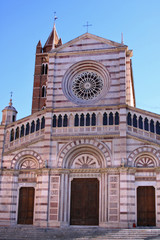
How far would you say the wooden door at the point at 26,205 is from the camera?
26.9 m

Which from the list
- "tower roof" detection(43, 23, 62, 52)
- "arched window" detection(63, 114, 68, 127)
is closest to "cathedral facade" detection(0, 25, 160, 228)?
"arched window" detection(63, 114, 68, 127)

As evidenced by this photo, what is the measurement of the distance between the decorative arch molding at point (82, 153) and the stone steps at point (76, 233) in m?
4.89

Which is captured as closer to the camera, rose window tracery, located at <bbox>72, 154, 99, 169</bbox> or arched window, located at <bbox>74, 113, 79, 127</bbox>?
rose window tracery, located at <bbox>72, 154, 99, 169</bbox>

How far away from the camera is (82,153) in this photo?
2769 cm

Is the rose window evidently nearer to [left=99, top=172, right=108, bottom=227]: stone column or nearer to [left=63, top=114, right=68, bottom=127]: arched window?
[left=63, top=114, right=68, bottom=127]: arched window

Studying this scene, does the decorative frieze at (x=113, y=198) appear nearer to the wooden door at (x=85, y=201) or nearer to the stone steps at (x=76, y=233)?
the wooden door at (x=85, y=201)

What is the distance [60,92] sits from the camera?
29.3 metres

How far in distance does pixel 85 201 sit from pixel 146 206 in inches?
175

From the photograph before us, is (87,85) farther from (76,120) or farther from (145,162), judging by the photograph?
(145,162)

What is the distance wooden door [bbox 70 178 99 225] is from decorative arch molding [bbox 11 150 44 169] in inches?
133

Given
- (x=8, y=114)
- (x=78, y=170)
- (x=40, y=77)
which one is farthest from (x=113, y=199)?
(x=40, y=77)

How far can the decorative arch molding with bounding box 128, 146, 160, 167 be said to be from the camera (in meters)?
26.1

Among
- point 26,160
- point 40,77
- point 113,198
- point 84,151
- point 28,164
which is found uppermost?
point 40,77

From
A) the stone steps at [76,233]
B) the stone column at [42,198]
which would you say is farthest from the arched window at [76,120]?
the stone steps at [76,233]
